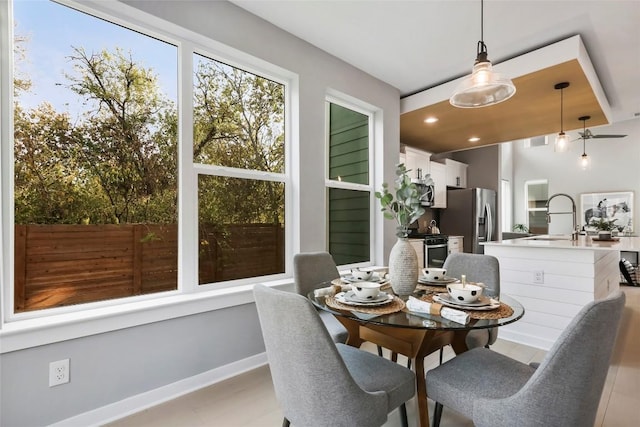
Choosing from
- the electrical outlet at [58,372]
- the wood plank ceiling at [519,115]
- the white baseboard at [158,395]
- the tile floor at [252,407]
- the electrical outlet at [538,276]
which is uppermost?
the wood plank ceiling at [519,115]

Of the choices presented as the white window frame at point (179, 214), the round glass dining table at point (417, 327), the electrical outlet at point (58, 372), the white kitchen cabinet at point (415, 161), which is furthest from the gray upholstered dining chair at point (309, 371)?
the white kitchen cabinet at point (415, 161)

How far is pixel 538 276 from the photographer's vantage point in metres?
2.97

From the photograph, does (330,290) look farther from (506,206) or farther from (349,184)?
(506,206)

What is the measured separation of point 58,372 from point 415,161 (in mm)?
4786

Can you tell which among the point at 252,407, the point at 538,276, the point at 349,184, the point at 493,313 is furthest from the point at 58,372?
the point at 538,276

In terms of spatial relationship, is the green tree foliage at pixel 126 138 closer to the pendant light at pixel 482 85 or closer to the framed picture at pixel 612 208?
the pendant light at pixel 482 85

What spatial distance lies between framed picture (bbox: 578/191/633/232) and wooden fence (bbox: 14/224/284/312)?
8.02 m

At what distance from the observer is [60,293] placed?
5.91 ft

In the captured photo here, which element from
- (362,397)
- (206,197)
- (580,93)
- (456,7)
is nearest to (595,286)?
(580,93)

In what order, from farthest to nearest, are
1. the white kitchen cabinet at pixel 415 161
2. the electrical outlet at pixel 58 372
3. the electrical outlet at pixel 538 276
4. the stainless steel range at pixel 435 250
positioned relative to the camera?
1. the white kitchen cabinet at pixel 415 161
2. the stainless steel range at pixel 435 250
3. the electrical outlet at pixel 538 276
4. the electrical outlet at pixel 58 372

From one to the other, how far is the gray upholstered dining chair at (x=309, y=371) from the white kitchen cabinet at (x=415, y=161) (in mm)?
4120

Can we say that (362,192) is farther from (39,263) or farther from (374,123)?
(39,263)

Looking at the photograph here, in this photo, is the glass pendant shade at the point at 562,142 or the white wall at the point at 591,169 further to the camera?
the white wall at the point at 591,169

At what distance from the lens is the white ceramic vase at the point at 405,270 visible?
66.7 inches
